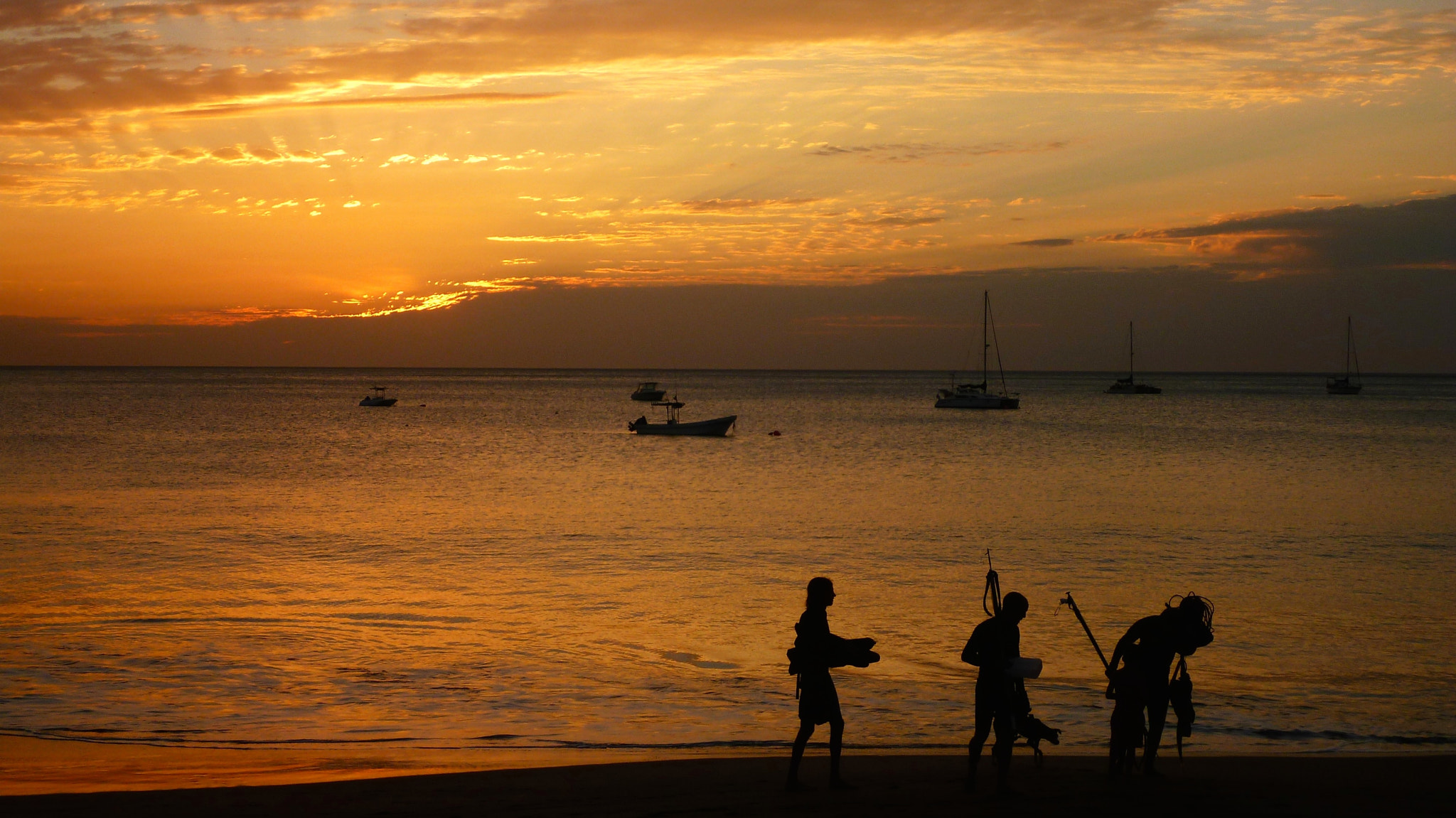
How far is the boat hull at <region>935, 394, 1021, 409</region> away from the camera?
113938mm

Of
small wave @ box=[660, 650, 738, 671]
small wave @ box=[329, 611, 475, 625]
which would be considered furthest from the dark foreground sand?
small wave @ box=[329, 611, 475, 625]

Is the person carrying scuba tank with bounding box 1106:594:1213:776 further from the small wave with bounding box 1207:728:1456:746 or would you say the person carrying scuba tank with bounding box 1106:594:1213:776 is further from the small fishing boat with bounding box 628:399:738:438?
the small fishing boat with bounding box 628:399:738:438

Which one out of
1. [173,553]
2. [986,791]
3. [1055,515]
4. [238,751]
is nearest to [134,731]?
[238,751]

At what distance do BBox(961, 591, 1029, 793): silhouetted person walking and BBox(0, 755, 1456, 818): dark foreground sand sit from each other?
46cm

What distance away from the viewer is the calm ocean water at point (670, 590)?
13.1 meters

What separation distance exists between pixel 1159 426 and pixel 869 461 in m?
46.1

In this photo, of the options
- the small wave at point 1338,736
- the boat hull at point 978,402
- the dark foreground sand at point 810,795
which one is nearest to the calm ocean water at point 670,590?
the small wave at point 1338,736

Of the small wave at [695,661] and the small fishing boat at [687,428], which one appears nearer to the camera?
the small wave at [695,661]

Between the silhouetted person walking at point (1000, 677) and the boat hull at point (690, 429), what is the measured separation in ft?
215

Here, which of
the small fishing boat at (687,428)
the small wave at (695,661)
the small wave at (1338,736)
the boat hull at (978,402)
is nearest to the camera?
the small wave at (1338,736)

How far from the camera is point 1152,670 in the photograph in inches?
369

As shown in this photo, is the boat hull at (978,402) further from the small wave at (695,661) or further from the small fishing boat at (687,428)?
the small wave at (695,661)

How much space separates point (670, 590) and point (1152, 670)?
1320 centimetres

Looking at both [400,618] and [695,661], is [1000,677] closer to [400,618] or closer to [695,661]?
[695,661]
